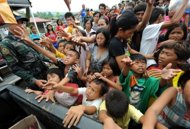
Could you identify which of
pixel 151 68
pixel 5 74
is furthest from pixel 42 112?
pixel 5 74

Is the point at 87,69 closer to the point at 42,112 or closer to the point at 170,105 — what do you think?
the point at 42,112

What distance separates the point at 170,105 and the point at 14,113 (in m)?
1.78

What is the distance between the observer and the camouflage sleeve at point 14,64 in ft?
6.69

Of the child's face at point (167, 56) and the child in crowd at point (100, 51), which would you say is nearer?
the child's face at point (167, 56)

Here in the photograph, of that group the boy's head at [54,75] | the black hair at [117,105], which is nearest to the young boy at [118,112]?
the black hair at [117,105]

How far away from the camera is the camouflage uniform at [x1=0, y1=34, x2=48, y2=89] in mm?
2054

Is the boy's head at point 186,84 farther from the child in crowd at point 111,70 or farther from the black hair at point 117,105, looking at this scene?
the child in crowd at point 111,70

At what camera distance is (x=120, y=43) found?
1853mm

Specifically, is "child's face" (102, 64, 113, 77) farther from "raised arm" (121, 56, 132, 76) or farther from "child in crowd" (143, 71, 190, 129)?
"child in crowd" (143, 71, 190, 129)

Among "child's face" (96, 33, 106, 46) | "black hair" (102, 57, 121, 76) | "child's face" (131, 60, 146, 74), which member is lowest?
"black hair" (102, 57, 121, 76)

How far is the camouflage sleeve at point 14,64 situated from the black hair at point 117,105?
1.18 m

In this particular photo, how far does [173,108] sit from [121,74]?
0.52 metres

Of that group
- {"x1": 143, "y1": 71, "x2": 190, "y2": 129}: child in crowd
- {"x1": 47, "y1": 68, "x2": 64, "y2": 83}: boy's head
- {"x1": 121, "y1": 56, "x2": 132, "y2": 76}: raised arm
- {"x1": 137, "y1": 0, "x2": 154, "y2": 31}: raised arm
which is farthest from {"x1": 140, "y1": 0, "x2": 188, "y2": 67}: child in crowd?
{"x1": 47, "y1": 68, "x2": 64, "y2": 83}: boy's head

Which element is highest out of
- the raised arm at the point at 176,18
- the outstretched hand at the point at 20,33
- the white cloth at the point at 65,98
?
the raised arm at the point at 176,18
